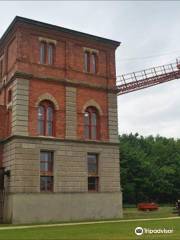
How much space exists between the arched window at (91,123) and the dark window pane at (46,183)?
5.00m

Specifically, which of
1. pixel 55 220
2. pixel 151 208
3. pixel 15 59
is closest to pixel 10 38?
pixel 15 59

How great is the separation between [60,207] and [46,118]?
6996 millimetres

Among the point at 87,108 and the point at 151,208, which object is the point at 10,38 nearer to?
the point at 87,108

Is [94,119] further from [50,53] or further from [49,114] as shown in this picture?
[50,53]

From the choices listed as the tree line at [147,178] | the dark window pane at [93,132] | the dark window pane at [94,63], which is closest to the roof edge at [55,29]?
the dark window pane at [94,63]

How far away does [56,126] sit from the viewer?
112 feet

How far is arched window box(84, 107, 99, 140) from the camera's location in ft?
118

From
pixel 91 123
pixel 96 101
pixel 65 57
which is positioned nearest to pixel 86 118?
pixel 91 123

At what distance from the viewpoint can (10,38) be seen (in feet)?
117

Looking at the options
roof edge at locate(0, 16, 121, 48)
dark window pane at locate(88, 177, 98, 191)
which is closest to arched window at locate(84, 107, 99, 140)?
dark window pane at locate(88, 177, 98, 191)

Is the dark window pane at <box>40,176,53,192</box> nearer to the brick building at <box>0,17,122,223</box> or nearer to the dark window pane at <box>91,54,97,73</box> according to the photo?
the brick building at <box>0,17,122,223</box>

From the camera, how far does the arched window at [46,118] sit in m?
33.7

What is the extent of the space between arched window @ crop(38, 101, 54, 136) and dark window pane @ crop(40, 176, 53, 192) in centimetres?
342

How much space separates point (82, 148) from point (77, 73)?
641 cm
